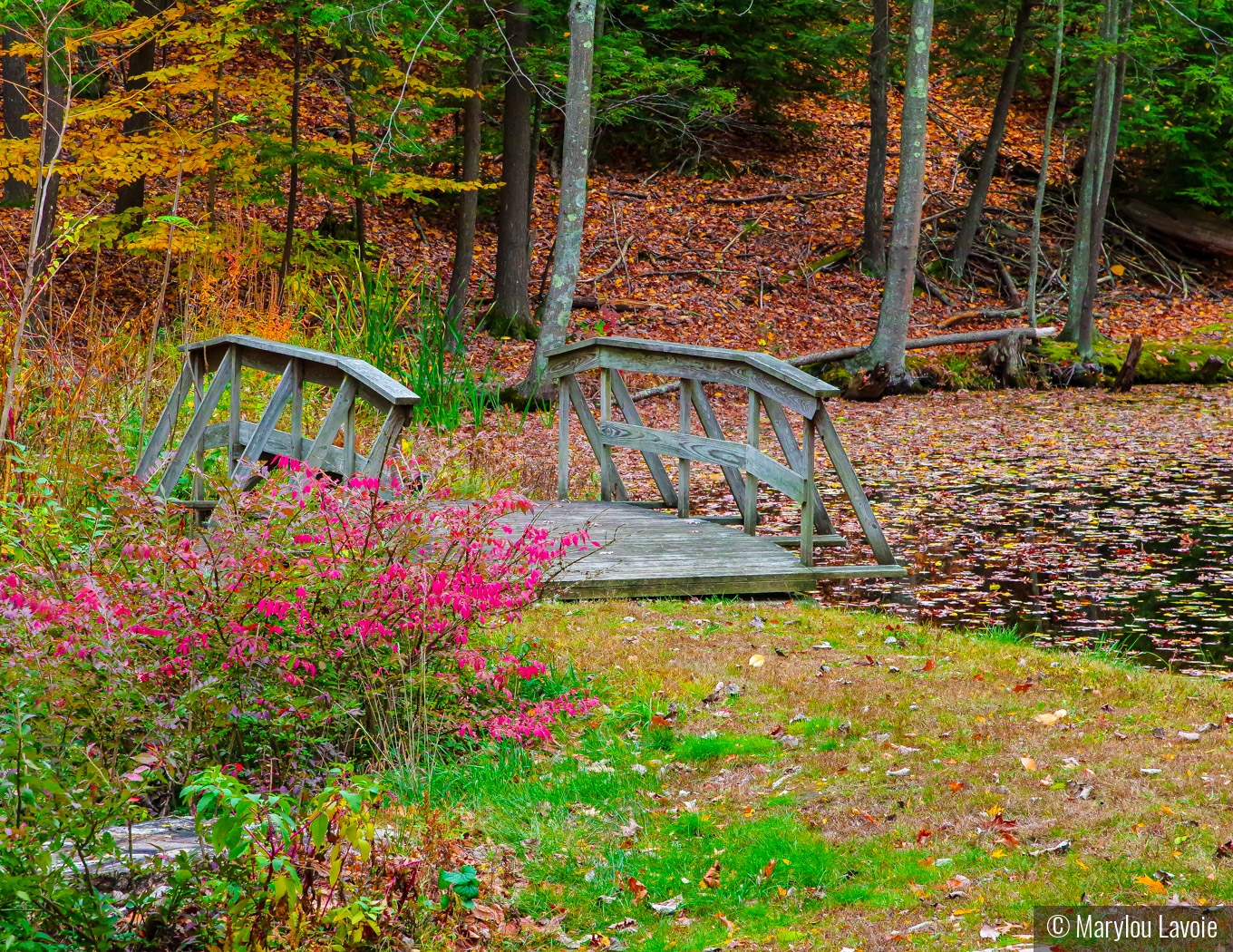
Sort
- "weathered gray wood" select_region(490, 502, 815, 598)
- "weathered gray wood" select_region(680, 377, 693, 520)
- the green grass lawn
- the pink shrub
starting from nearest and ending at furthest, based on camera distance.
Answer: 1. the green grass lawn
2. the pink shrub
3. "weathered gray wood" select_region(490, 502, 815, 598)
4. "weathered gray wood" select_region(680, 377, 693, 520)

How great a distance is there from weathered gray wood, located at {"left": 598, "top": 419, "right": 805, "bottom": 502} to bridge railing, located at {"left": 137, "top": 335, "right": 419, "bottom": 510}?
6.81ft

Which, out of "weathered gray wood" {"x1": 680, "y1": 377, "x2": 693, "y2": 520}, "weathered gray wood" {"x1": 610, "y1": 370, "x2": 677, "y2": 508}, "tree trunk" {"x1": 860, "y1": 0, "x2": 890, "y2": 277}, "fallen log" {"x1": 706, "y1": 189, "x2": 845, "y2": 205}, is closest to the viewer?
"weathered gray wood" {"x1": 680, "y1": 377, "x2": 693, "y2": 520}

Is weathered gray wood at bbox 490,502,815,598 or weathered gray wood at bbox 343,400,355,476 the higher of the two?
weathered gray wood at bbox 343,400,355,476

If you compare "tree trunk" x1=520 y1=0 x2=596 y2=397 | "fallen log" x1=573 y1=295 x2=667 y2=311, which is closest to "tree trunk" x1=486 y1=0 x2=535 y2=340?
"fallen log" x1=573 y1=295 x2=667 y2=311

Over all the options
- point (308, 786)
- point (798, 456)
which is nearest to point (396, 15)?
point (798, 456)

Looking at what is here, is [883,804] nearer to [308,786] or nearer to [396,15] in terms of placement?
[308,786]

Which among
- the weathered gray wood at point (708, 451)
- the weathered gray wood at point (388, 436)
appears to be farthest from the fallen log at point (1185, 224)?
the weathered gray wood at point (388, 436)

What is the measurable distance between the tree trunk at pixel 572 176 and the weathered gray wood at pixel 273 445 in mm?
4483

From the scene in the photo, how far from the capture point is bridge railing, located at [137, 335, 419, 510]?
5.40m

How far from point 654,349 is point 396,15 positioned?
6513 mm

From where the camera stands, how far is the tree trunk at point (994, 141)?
19225 millimetres

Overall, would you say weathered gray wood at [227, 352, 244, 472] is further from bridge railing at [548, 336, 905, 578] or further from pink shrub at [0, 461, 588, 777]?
pink shrub at [0, 461, 588, 777]

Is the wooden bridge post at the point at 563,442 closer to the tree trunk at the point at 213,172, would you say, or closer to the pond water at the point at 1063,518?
the pond water at the point at 1063,518

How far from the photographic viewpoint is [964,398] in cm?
1592
